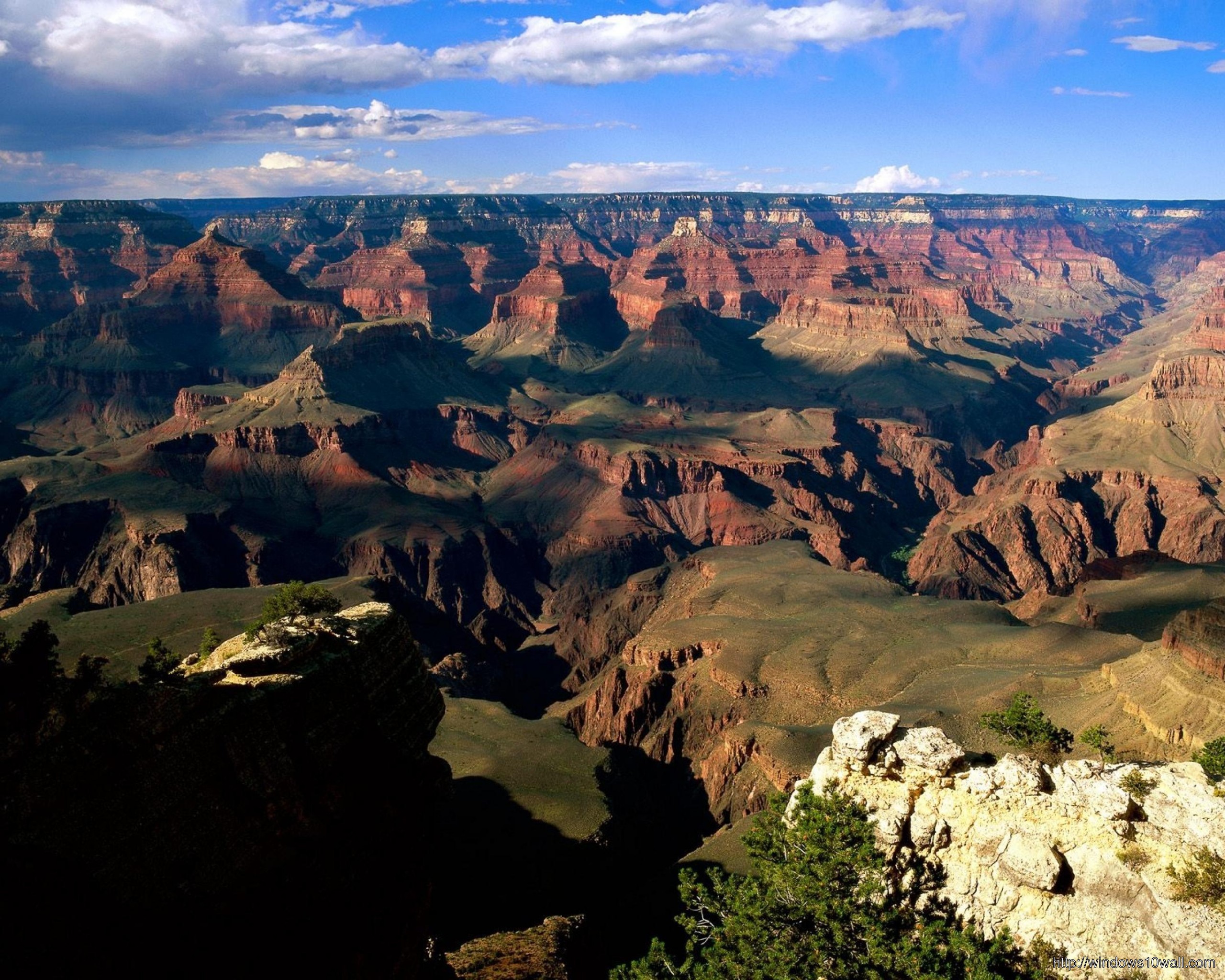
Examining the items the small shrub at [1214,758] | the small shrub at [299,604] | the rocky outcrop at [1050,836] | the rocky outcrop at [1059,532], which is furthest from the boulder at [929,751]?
the rocky outcrop at [1059,532]

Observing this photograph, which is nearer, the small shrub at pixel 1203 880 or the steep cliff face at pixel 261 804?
the steep cliff face at pixel 261 804

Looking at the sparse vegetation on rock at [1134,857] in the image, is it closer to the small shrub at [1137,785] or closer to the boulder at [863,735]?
the small shrub at [1137,785]

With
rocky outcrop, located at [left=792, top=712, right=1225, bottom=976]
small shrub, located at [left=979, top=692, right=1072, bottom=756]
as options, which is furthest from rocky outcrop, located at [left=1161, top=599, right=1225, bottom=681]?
rocky outcrop, located at [left=792, top=712, right=1225, bottom=976]

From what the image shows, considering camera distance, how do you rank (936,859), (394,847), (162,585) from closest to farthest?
1. (936,859)
2. (394,847)
3. (162,585)

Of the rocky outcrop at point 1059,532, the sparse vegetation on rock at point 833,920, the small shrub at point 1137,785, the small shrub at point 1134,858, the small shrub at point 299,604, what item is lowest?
the rocky outcrop at point 1059,532

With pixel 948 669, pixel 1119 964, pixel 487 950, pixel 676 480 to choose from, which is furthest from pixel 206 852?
pixel 676 480

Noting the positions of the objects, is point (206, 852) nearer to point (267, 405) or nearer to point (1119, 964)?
point (1119, 964)
